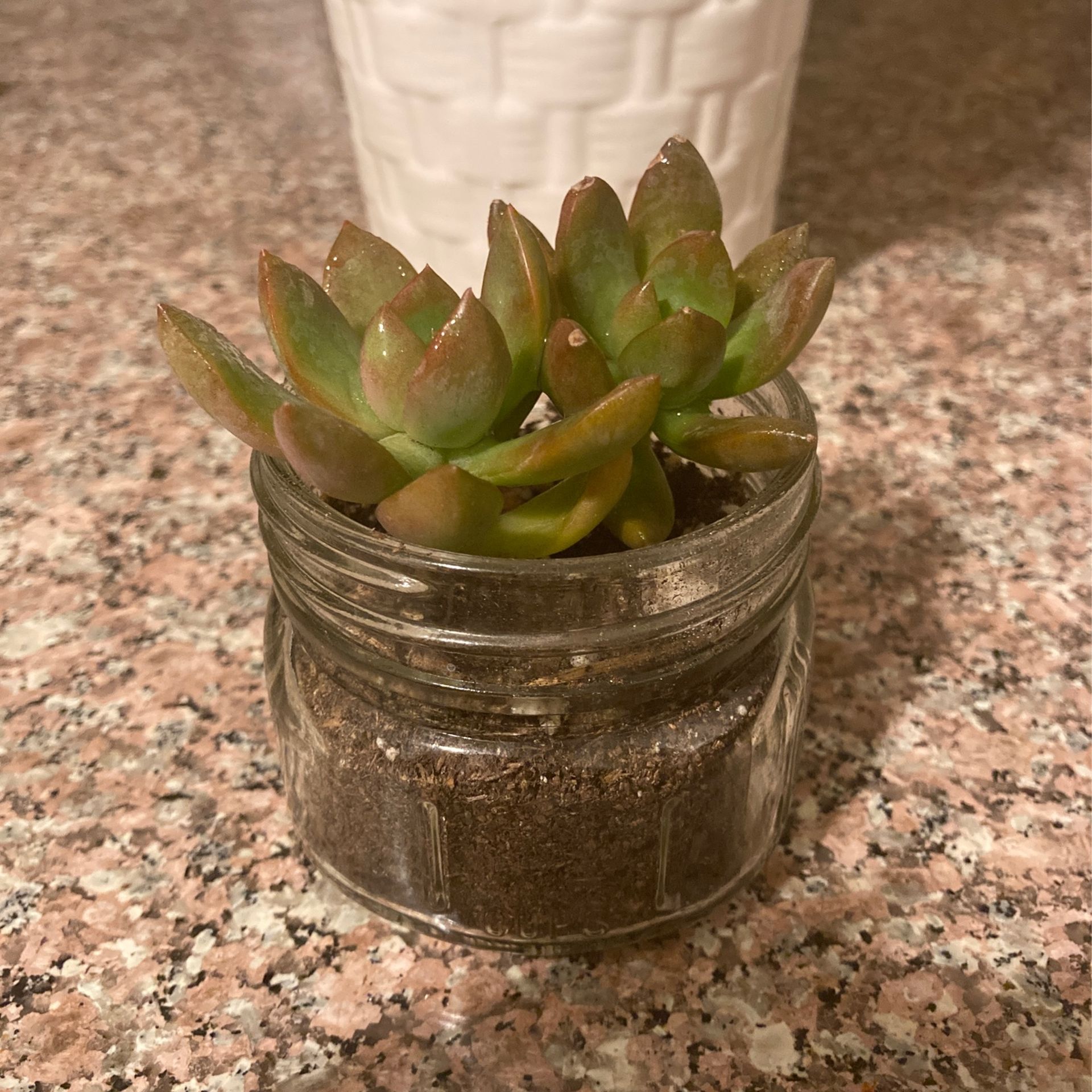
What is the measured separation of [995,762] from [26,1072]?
40 centimetres

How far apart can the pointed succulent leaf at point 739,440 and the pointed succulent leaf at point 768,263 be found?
0.06 m

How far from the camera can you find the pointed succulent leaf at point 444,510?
0.28 meters

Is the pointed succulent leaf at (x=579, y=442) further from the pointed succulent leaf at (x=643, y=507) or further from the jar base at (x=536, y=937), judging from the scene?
the jar base at (x=536, y=937)

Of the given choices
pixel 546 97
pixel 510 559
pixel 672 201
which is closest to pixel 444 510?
pixel 510 559

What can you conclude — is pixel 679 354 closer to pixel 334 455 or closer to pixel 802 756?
pixel 334 455

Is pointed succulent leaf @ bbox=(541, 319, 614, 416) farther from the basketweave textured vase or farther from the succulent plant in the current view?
the basketweave textured vase

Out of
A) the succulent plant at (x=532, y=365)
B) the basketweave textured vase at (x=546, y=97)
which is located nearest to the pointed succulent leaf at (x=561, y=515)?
the succulent plant at (x=532, y=365)

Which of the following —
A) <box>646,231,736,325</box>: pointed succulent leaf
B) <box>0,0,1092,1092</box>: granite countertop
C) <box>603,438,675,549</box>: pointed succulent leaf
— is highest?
<box>646,231,736,325</box>: pointed succulent leaf

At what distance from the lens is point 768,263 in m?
0.36

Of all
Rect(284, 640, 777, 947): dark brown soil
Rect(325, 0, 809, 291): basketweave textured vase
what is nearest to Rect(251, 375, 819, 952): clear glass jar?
Rect(284, 640, 777, 947): dark brown soil

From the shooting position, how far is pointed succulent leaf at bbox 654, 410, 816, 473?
1.01 ft

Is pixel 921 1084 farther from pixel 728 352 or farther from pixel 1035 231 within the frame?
pixel 1035 231

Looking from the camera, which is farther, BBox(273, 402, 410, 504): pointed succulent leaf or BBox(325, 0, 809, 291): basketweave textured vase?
BBox(325, 0, 809, 291): basketweave textured vase

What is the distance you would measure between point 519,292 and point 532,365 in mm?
23
